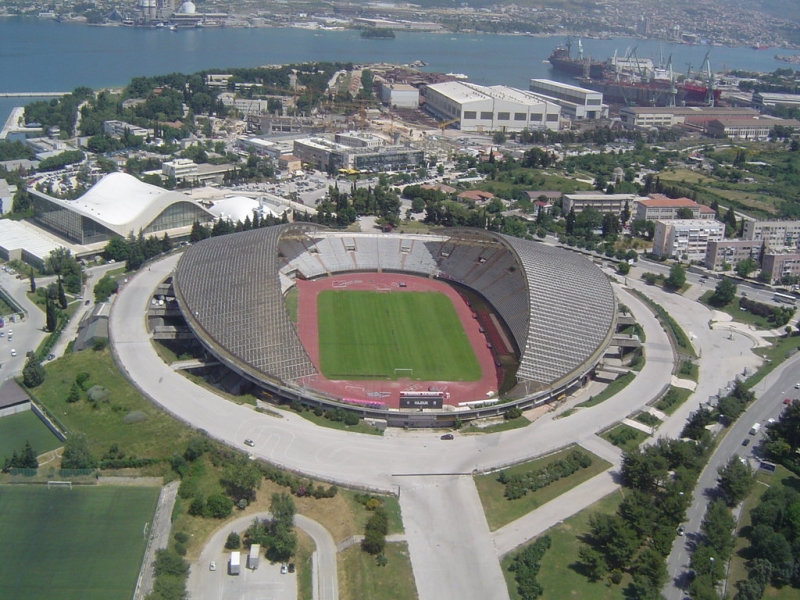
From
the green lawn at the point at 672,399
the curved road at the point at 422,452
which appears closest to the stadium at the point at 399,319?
the curved road at the point at 422,452

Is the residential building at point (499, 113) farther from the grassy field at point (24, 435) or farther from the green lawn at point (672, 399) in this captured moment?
the grassy field at point (24, 435)

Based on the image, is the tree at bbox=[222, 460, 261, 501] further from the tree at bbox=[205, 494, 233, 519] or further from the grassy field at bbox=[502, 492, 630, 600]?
the grassy field at bbox=[502, 492, 630, 600]

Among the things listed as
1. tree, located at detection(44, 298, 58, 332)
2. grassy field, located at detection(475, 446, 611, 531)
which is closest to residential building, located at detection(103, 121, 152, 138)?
tree, located at detection(44, 298, 58, 332)

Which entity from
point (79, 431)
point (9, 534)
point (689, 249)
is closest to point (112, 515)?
point (9, 534)

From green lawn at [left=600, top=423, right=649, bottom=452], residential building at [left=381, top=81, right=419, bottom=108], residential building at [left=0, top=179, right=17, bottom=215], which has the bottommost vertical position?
residential building at [left=381, top=81, right=419, bottom=108]

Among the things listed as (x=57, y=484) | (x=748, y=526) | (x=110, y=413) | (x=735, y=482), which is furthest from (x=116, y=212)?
(x=748, y=526)

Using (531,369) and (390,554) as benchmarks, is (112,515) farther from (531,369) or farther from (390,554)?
(531,369)
